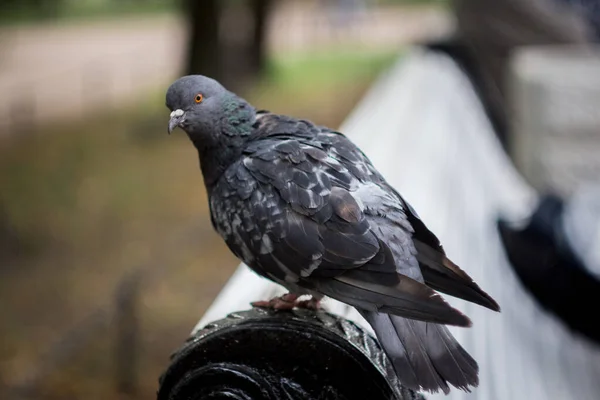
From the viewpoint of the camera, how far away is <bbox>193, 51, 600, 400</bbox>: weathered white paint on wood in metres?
2.46

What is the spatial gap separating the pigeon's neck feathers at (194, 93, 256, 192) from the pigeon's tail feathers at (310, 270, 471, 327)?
45 cm

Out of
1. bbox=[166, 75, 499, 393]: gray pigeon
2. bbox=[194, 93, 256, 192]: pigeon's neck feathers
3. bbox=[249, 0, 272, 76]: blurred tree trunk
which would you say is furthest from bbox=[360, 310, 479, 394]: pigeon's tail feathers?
bbox=[249, 0, 272, 76]: blurred tree trunk

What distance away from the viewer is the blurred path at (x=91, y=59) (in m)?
10.8

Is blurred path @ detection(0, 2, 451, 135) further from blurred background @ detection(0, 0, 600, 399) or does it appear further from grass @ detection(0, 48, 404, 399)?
grass @ detection(0, 48, 404, 399)

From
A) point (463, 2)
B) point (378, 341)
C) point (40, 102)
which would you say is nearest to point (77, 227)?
point (40, 102)

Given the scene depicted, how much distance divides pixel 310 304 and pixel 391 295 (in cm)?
33

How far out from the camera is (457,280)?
1.72m

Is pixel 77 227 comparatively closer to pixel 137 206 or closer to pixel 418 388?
pixel 137 206

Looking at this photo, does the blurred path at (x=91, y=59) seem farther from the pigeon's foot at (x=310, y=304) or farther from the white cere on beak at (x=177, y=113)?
the pigeon's foot at (x=310, y=304)

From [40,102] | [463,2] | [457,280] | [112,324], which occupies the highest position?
[457,280]

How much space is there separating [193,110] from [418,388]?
3.04 feet

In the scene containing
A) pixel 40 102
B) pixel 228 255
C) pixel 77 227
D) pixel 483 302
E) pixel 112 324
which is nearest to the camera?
pixel 483 302

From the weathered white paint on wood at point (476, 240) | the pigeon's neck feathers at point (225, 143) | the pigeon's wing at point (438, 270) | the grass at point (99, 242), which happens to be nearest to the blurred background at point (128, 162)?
Answer: the grass at point (99, 242)

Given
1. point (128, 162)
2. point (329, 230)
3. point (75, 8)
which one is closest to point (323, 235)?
point (329, 230)
